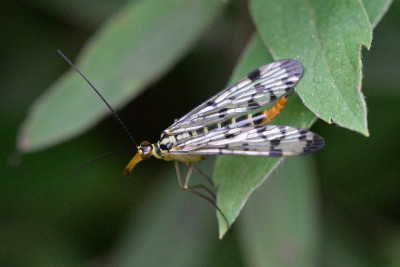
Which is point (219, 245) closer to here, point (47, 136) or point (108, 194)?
point (108, 194)

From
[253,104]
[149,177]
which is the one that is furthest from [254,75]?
[149,177]

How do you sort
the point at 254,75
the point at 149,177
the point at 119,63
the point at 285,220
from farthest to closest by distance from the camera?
the point at 149,177 → the point at 119,63 → the point at 285,220 → the point at 254,75

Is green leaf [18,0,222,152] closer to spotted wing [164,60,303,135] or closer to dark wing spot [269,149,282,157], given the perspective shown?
spotted wing [164,60,303,135]

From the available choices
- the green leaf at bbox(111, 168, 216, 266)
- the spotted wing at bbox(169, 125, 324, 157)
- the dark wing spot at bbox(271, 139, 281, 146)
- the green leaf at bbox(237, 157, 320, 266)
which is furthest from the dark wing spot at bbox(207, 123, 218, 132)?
the green leaf at bbox(111, 168, 216, 266)

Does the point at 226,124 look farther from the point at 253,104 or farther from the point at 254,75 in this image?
the point at 254,75

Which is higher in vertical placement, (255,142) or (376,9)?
(376,9)

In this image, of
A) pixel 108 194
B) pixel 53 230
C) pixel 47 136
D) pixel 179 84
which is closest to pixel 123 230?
pixel 108 194

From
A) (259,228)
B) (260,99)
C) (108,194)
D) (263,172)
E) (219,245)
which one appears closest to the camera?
(263,172)
